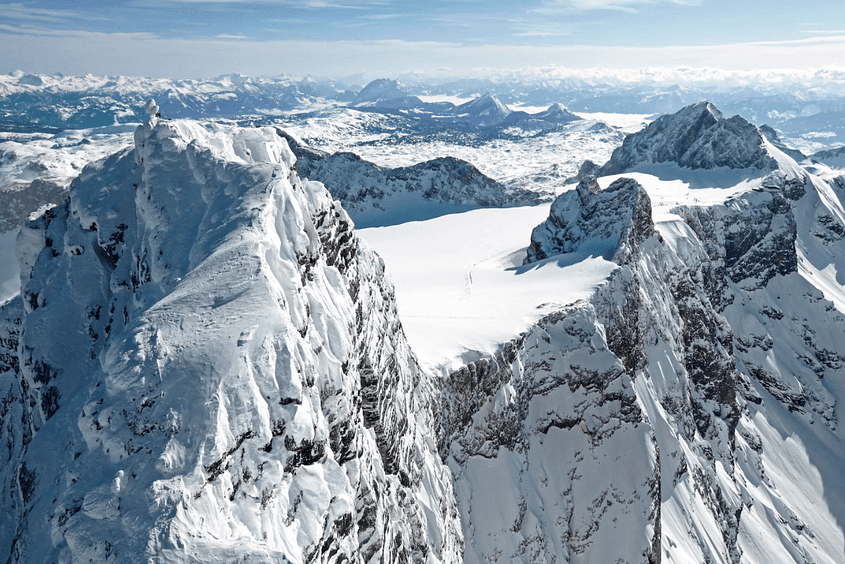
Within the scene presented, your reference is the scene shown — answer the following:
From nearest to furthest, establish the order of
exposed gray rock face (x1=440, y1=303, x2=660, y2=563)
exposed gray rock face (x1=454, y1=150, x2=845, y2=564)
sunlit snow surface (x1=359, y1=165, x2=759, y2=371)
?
1. exposed gray rock face (x1=440, y1=303, x2=660, y2=563)
2. exposed gray rock face (x1=454, y1=150, x2=845, y2=564)
3. sunlit snow surface (x1=359, y1=165, x2=759, y2=371)

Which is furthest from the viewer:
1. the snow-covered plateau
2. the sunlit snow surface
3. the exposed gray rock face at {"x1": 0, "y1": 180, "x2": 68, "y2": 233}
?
the exposed gray rock face at {"x1": 0, "y1": 180, "x2": 68, "y2": 233}

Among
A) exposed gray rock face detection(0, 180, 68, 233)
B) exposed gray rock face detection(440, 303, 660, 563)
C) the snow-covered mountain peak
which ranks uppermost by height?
the snow-covered mountain peak

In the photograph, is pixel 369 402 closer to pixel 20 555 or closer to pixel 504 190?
pixel 20 555

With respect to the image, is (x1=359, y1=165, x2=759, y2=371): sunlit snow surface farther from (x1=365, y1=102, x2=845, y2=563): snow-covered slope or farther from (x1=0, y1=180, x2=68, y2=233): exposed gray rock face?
(x1=0, y1=180, x2=68, y2=233): exposed gray rock face

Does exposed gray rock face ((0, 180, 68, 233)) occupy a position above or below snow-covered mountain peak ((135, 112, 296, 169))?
below

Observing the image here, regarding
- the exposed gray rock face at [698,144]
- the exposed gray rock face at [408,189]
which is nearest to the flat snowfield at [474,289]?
the exposed gray rock face at [408,189]

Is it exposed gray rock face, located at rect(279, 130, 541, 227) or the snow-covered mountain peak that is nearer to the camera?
the snow-covered mountain peak

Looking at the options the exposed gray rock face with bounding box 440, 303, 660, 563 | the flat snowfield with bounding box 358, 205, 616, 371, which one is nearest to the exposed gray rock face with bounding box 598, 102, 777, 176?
the flat snowfield with bounding box 358, 205, 616, 371

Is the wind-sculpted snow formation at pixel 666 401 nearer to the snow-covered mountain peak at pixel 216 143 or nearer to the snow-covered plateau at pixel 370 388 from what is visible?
the snow-covered plateau at pixel 370 388
